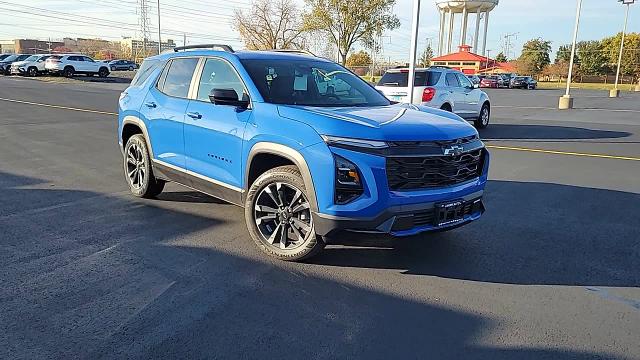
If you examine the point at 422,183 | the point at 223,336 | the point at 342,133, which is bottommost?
the point at 223,336

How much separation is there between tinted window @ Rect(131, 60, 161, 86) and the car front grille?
371 cm

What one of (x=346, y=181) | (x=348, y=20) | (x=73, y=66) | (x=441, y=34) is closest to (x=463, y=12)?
(x=441, y=34)

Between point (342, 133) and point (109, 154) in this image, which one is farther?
point (109, 154)

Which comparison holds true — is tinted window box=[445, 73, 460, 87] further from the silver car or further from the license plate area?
the license plate area

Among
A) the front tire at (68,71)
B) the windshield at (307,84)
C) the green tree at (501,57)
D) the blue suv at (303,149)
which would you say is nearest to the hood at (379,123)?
the blue suv at (303,149)

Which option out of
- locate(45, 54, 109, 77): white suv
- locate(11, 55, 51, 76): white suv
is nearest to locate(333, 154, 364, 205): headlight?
locate(45, 54, 109, 77): white suv

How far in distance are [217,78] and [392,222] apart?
2513 mm

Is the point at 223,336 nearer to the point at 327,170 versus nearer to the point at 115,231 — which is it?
the point at 327,170

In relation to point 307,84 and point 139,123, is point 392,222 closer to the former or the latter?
point 307,84

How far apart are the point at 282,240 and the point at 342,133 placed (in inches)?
45.6

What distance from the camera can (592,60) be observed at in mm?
88250

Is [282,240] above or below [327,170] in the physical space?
below

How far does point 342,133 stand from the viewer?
3.99 m

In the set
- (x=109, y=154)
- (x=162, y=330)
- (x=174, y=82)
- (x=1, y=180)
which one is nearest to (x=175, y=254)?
(x=162, y=330)
